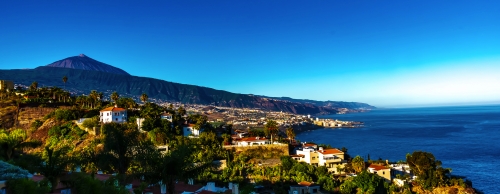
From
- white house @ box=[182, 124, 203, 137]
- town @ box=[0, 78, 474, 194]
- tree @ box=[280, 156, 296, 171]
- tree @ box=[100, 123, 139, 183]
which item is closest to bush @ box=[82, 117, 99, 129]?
town @ box=[0, 78, 474, 194]

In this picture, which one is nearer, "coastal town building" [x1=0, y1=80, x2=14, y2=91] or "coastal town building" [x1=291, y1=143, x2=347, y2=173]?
"coastal town building" [x1=291, y1=143, x2=347, y2=173]

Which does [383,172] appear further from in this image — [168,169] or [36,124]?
[36,124]

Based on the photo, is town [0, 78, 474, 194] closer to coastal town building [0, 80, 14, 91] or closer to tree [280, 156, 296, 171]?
tree [280, 156, 296, 171]

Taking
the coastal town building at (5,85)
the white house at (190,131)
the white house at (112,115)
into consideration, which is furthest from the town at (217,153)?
the coastal town building at (5,85)

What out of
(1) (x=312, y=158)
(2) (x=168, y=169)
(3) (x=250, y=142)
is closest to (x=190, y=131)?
(3) (x=250, y=142)

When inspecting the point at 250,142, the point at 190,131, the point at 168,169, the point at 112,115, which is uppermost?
the point at 112,115

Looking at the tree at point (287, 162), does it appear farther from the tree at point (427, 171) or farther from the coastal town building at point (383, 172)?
the tree at point (427, 171)

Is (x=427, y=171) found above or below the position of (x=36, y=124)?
below

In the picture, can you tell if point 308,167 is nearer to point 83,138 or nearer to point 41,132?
point 83,138

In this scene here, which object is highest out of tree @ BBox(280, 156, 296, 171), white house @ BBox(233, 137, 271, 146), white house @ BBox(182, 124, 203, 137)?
white house @ BBox(182, 124, 203, 137)

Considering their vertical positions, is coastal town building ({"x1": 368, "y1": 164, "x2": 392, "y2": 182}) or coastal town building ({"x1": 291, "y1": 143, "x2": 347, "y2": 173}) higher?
coastal town building ({"x1": 291, "y1": 143, "x2": 347, "y2": 173})

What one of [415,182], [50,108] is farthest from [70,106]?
[415,182]

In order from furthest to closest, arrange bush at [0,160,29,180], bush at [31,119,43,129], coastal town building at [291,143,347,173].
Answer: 1. bush at [31,119,43,129]
2. coastal town building at [291,143,347,173]
3. bush at [0,160,29,180]
